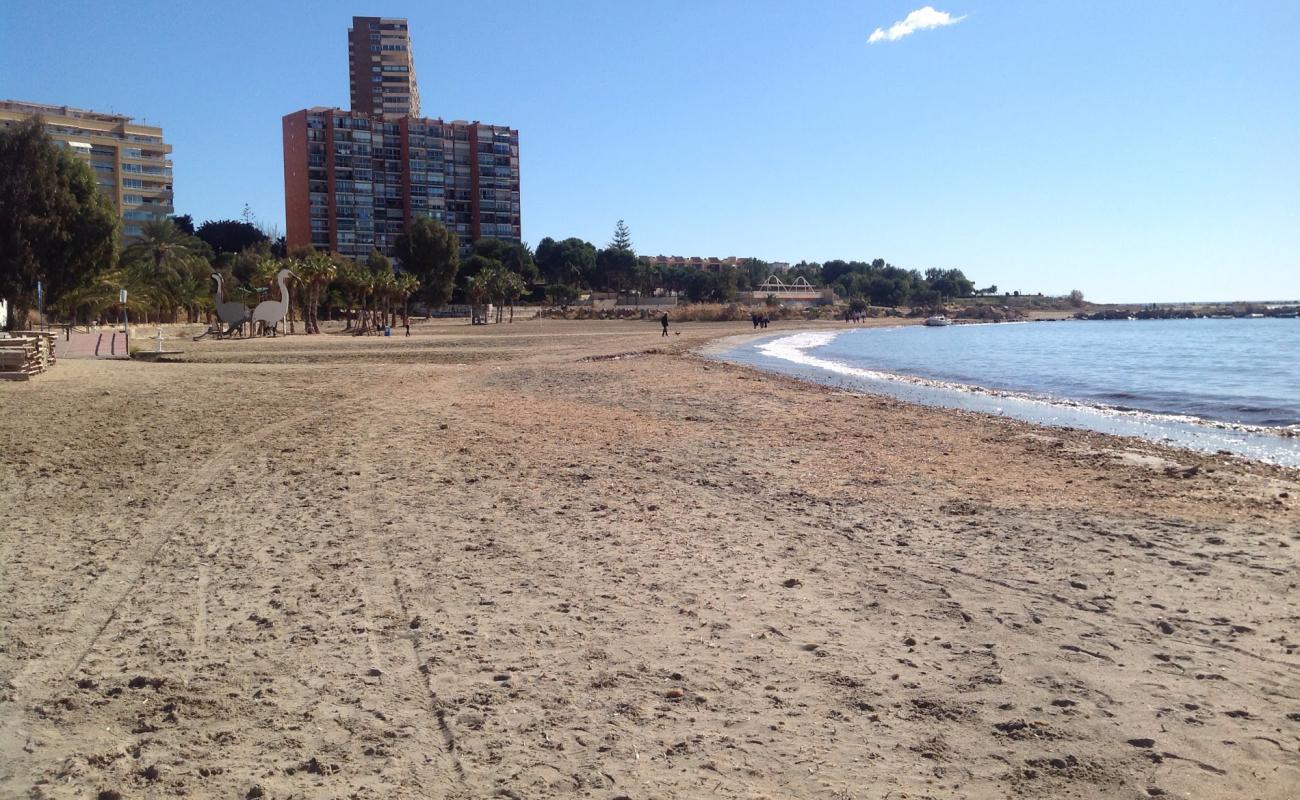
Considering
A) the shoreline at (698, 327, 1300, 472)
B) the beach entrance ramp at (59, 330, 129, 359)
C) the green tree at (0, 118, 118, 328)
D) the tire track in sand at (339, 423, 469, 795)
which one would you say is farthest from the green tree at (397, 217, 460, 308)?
the tire track in sand at (339, 423, 469, 795)

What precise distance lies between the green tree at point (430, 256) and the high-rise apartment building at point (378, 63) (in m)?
66.3

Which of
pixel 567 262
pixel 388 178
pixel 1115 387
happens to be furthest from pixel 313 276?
pixel 567 262

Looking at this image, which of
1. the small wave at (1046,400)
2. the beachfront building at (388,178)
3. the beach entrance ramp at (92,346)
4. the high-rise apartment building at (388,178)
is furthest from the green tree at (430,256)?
the beach entrance ramp at (92,346)

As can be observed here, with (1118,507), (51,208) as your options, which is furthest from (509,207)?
(1118,507)

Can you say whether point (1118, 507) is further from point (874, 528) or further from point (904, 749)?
point (904, 749)

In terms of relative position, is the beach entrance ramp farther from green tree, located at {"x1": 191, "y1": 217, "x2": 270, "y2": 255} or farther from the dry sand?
green tree, located at {"x1": 191, "y1": 217, "x2": 270, "y2": 255}

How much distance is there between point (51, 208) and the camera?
119ft

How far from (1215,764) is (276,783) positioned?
12.3 ft

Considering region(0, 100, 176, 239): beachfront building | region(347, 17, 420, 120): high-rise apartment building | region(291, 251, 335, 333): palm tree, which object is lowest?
region(291, 251, 335, 333): palm tree

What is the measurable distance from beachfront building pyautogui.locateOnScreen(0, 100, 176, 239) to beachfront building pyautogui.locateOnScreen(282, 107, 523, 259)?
17049mm

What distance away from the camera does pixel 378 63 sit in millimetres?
149625

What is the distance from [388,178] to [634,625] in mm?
122751

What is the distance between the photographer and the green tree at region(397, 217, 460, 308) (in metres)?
91.6

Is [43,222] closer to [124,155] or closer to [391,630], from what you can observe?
[391,630]
